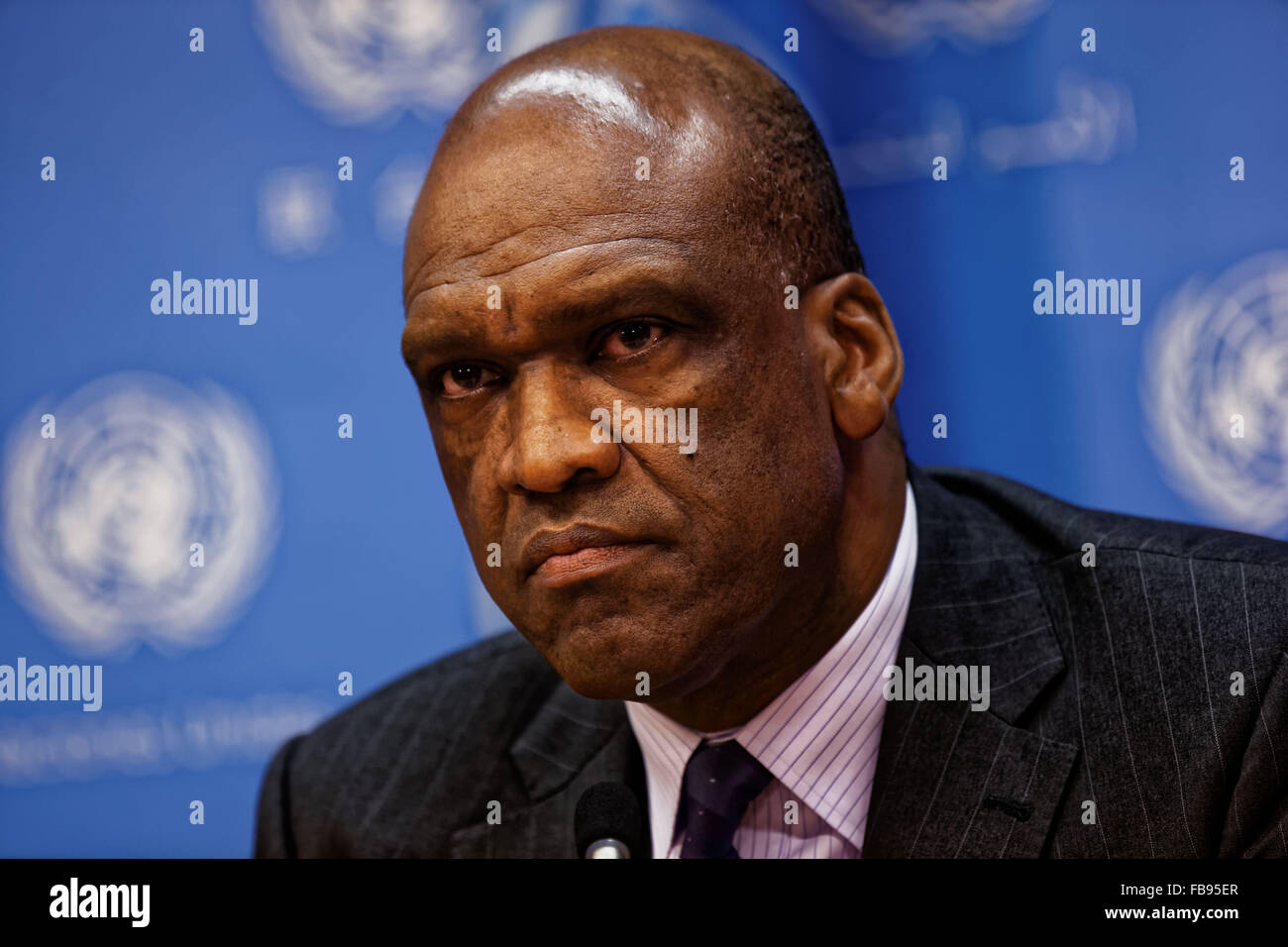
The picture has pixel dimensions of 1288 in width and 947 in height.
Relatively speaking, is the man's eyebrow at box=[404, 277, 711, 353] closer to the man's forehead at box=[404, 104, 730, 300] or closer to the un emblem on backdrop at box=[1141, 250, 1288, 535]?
the man's forehead at box=[404, 104, 730, 300]

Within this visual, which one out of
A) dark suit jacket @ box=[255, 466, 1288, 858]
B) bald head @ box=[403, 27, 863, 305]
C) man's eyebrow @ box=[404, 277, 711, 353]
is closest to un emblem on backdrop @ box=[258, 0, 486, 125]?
bald head @ box=[403, 27, 863, 305]

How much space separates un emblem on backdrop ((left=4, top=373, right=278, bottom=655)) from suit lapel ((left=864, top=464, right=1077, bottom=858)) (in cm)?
191

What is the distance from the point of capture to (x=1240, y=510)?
10.0 ft

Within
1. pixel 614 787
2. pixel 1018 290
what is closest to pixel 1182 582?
pixel 614 787

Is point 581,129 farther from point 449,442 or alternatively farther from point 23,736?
point 23,736

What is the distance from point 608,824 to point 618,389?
0.76m

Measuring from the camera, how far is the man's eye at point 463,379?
6.85ft

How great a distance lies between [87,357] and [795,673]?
7.37ft

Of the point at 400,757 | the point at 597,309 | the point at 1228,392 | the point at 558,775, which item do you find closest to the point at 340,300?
the point at 400,757

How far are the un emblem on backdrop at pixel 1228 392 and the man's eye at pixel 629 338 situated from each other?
5.55 feet

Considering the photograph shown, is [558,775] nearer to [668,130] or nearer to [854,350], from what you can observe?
[854,350]

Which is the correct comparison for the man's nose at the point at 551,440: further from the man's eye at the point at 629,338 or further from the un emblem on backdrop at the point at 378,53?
the un emblem on backdrop at the point at 378,53

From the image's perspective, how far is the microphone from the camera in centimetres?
212

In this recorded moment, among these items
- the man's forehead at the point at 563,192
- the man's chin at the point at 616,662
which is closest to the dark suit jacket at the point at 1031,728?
the man's chin at the point at 616,662
